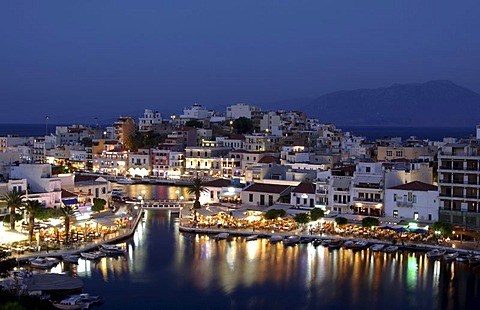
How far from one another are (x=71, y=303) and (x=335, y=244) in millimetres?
15675

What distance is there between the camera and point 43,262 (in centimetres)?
3019

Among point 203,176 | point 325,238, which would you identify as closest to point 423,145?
point 203,176

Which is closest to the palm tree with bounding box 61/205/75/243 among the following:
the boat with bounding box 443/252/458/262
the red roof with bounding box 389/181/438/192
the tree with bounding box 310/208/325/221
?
the tree with bounding box 310/208/325/221

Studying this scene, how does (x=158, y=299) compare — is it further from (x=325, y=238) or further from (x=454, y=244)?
(x=454, y=244)

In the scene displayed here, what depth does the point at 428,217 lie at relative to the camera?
124 ft

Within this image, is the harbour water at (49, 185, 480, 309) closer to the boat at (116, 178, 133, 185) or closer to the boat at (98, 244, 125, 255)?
the boat at (98, 244, 125, 255)

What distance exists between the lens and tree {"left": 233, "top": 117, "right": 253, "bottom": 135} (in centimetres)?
8894

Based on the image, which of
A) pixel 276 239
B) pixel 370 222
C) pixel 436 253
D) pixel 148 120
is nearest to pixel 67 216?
pixel 276 239

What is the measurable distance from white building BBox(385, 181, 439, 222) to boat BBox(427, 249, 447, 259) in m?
4.49

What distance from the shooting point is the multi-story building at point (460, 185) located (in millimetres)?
36406

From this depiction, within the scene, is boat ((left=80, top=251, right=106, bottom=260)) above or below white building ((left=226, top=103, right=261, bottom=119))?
below

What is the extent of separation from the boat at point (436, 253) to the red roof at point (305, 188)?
1068cm

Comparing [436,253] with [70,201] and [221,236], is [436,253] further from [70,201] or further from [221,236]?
[70,201]

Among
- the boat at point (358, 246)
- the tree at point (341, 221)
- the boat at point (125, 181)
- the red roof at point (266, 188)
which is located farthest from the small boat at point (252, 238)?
the boat at point (125, 181)
